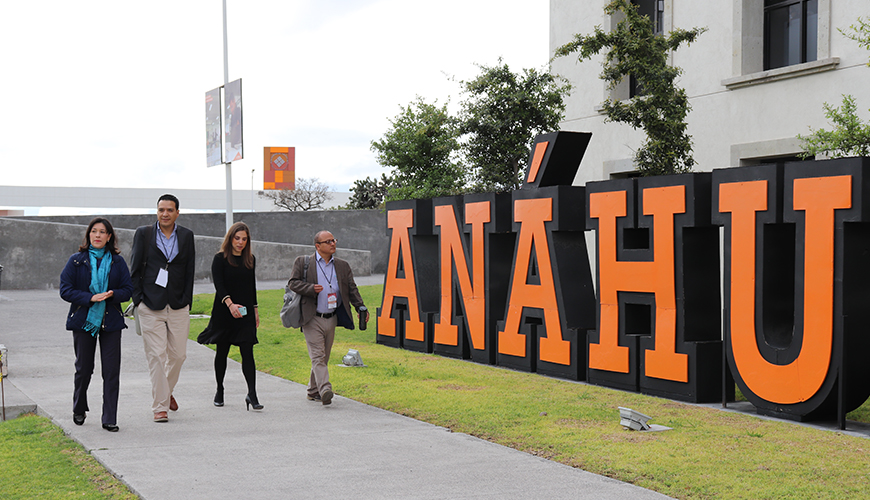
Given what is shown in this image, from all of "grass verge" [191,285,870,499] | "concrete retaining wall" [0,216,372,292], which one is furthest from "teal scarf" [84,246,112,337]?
"concrete retaining wall" [0,216,372,292]

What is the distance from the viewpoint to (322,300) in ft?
30.8

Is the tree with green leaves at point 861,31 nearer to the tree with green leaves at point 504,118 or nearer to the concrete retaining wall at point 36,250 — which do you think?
the tree with green leaves at point 504,118

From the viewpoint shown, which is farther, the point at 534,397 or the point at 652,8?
the point at 652,8

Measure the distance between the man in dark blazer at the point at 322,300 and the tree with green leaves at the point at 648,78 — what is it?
8213mm

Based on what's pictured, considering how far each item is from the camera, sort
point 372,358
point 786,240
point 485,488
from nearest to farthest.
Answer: point 485,488
point 786,240
point 372,358

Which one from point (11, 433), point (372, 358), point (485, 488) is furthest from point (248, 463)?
Answer: point (372, 358)

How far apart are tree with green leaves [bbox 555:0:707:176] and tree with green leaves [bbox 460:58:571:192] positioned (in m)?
4.43

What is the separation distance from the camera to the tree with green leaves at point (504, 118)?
819 inches

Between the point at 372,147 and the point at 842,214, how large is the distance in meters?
27.5

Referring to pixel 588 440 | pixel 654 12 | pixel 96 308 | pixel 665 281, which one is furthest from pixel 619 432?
pixel 654 12

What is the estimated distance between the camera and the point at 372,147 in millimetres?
34531

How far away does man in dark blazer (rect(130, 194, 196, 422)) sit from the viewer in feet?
27.1

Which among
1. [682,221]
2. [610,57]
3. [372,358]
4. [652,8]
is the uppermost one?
[652,8]

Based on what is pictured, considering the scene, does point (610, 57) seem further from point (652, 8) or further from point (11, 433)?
point (11, 433)
